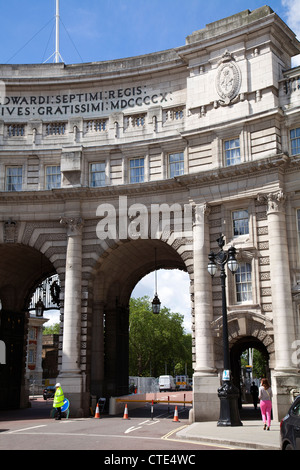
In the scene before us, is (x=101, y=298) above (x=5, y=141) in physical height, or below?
below

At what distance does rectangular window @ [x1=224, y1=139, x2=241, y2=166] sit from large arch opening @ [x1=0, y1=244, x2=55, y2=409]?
13.8m

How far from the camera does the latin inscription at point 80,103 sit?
1271 inches

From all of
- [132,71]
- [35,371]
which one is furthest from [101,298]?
[35,371]

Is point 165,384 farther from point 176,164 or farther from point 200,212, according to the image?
point 200,212

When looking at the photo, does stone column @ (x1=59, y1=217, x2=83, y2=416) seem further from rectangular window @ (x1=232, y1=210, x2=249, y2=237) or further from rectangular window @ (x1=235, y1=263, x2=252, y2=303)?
rectangular window @ (x1=235, y1=263, x2=252, y2=303)

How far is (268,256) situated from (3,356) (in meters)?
17.8

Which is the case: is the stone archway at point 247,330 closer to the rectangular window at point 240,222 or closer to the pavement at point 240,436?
the pavement at point 240,436

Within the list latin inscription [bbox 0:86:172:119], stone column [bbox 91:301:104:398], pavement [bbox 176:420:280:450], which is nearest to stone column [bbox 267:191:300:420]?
pavement [bbox 176:420:280:450]

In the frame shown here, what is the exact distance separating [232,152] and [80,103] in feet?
34.6

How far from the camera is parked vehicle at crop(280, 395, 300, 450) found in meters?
10.4

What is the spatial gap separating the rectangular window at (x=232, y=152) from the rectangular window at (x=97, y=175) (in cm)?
747

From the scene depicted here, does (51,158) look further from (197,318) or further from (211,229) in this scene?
(197,318)
